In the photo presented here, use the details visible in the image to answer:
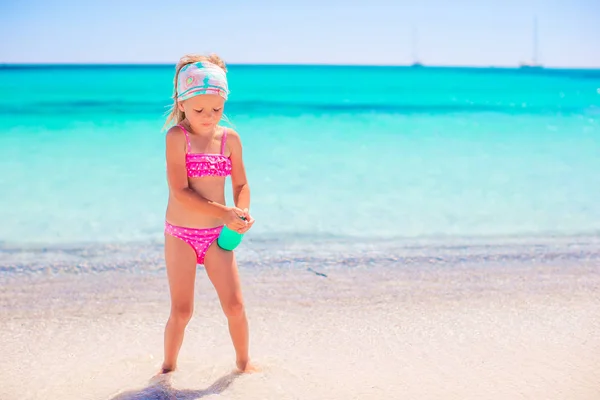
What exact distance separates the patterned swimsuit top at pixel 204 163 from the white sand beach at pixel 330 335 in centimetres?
97

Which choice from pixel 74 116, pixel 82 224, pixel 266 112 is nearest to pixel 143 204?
pixel 82 224

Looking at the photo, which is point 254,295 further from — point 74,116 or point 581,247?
point 74,116

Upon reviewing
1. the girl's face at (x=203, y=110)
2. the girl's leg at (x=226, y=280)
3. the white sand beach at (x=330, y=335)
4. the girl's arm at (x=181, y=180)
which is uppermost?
the girl's face at (x=203, y=110)

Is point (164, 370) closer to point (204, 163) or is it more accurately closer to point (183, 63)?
point (204, 163)

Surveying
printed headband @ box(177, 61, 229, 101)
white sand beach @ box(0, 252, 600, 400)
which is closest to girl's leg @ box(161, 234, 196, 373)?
white sand beach @ box(0, 252, 600, 400)

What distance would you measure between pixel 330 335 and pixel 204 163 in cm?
131

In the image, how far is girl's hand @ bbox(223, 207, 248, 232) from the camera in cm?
255

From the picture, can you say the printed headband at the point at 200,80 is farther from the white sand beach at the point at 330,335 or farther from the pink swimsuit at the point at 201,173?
the white sand beach at the point at 330,335

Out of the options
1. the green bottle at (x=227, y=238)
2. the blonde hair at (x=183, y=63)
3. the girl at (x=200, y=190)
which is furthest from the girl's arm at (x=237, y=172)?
the blonde hair at (x=183, y=63)

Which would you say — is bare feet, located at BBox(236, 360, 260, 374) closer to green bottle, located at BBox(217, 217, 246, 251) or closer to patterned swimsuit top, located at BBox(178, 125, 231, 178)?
green bottle, located at BBox(217, 217, 246, 251)

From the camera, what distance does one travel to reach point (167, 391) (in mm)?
2727

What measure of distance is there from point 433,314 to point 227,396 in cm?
153

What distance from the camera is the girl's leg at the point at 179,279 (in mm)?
2727

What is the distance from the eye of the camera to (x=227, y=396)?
8.80 ft
